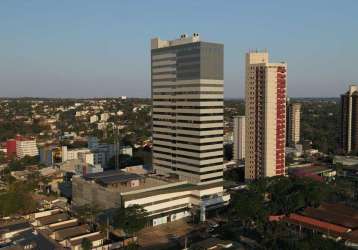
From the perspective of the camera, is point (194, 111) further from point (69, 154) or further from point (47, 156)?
point (47, 156)

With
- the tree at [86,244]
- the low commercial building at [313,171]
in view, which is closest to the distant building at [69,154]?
the low commercial building at [313,171]

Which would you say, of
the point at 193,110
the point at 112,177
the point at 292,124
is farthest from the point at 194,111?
the point at 292,124

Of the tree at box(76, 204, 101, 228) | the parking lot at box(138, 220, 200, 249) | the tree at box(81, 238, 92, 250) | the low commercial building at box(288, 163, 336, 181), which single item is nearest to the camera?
the tree at box(81, 238, 92, 250)

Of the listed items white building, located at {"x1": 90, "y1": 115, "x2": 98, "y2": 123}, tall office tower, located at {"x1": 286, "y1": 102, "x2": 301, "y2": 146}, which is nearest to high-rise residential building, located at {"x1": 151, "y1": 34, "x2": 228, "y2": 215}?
tall office tower, located at {"x1": 286, "y1": 102, "x2": 301, "y2": 146}

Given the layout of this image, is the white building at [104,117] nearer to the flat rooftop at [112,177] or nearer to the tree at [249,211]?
the flat rooftop at [112,177]

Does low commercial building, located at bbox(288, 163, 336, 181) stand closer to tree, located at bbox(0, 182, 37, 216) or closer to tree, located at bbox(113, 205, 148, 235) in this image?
tree, located at bbox(113, 205, 148, 235)
